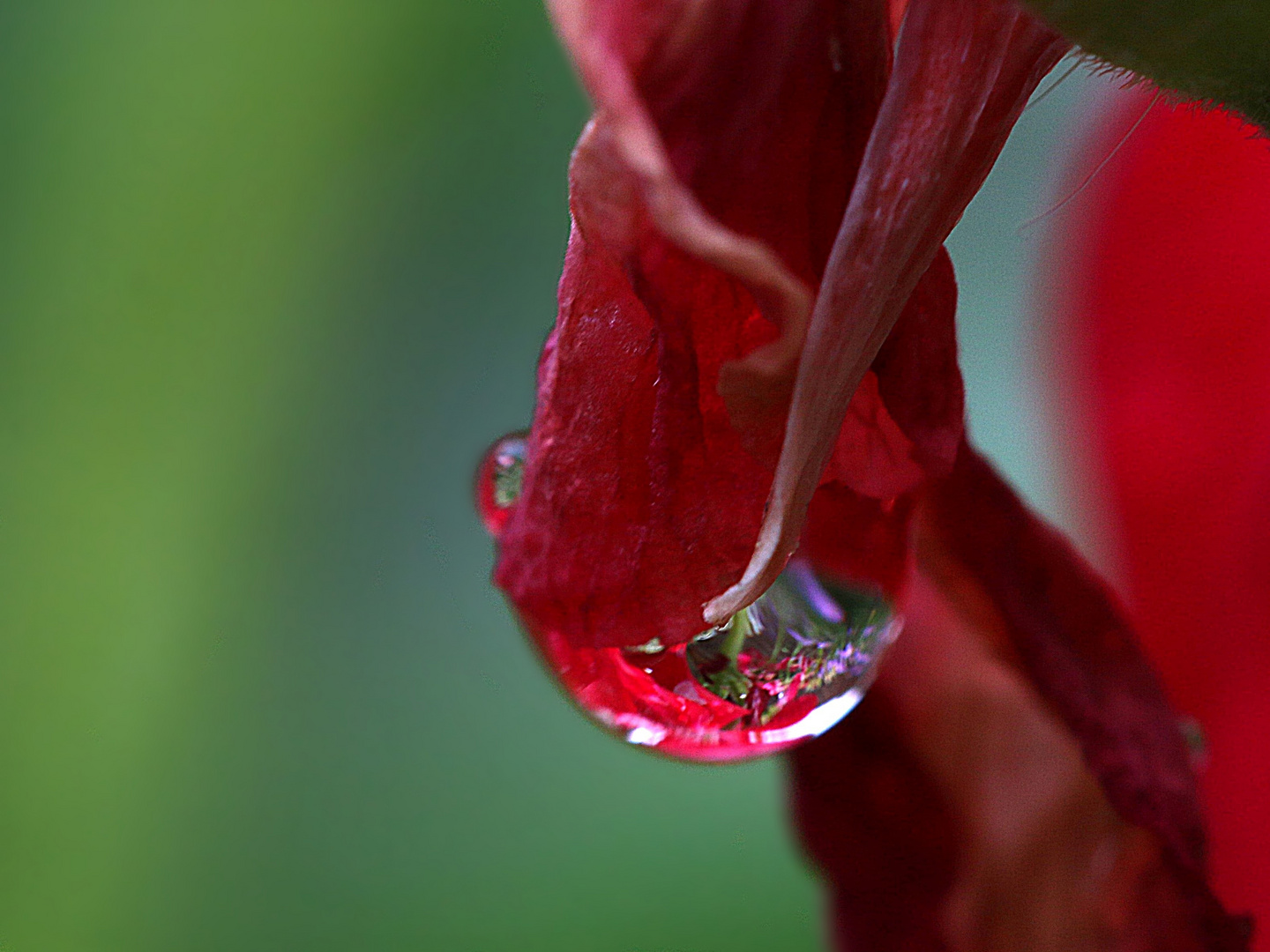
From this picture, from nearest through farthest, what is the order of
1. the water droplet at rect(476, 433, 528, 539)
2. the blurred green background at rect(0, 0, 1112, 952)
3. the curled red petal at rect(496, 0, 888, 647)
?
1. the curled red petal at rect(496, 0, 888, 647)
2. the water droplet at rect(476, 433, 528, 539)
3. the blurred green background at rect(0, 0, 1112, 952)

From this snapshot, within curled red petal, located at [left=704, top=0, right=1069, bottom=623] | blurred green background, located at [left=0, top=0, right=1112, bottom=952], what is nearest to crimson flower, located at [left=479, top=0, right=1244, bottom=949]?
curled red petal, located at [left=704, top=0, right=1069, bottom=623]

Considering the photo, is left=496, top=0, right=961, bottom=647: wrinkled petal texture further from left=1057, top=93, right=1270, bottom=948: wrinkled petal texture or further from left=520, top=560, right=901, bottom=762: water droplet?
left=1057, top=93, right=1270, bottom=948: wrinkled petal texture

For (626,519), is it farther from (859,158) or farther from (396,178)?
(396,178)

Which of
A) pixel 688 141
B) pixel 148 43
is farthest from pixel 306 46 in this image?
pixel 688 141

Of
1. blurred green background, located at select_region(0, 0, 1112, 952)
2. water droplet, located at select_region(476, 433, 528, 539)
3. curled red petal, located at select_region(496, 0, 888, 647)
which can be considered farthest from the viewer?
blurred green background, located at select_region(0, 0, 1112, 952)

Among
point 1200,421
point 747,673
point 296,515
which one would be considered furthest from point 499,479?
point 296,515

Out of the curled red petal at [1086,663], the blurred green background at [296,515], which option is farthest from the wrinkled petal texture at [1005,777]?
the blurred green background at [296,515]

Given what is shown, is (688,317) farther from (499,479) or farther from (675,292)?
(499,479)

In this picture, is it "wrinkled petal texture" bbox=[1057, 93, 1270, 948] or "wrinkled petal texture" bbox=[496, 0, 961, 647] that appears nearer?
"wrinkled petal texture" bbox=[496, 0, 961, 647]
